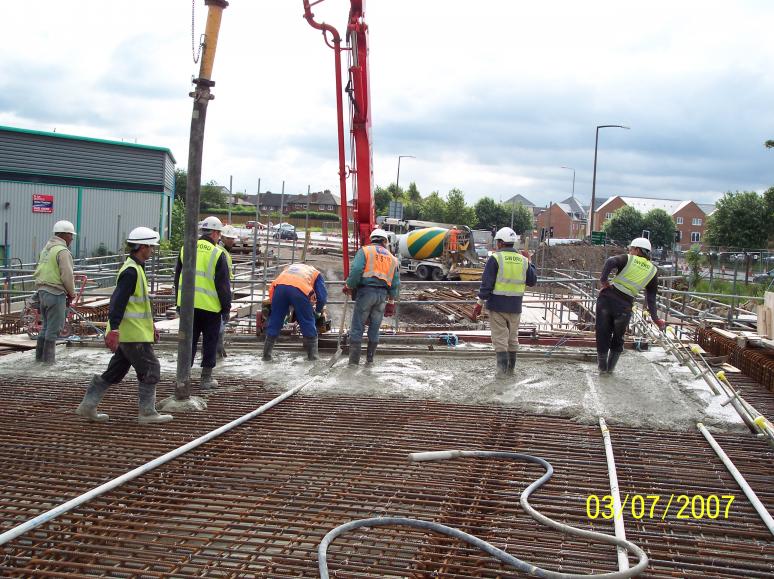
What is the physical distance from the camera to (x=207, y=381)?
7.12 meters

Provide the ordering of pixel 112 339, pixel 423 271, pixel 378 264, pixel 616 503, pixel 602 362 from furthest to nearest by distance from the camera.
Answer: pixel 423 271 < pixel 378 264 < pixel 602 362 < pixel 112 339 < pixel 616 503

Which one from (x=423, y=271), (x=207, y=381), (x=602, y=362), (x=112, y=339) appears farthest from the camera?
(x=423, y=271)

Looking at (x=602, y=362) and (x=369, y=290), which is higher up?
(x=369, y=290)

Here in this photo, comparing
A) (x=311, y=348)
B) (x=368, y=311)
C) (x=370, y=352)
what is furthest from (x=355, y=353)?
(x=311, y=348)

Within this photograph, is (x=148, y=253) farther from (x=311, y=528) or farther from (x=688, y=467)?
(x=688, y=467)

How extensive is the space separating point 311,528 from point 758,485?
9.23 feet

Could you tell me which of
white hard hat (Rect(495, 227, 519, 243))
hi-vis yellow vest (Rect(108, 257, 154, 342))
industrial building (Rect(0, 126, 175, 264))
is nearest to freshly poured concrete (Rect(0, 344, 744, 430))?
white hard hat (Rect(495, 227, 519, 243))

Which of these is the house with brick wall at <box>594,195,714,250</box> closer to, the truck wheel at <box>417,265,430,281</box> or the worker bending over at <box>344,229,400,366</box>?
the truck wheel at <box>417,265,430,281</box>

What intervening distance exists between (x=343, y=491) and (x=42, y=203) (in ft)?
95.5

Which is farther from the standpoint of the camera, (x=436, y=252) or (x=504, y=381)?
(x=436, y=252)

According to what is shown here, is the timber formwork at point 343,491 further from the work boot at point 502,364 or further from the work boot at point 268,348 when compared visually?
the work boot at point 268,348

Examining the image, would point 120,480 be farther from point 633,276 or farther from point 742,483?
point 633,276

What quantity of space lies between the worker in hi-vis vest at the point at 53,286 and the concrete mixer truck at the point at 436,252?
22.6 meters

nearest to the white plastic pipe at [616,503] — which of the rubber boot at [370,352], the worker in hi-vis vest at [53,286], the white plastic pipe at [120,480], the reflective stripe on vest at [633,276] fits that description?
the reflective stripe on vest at [633,276]
